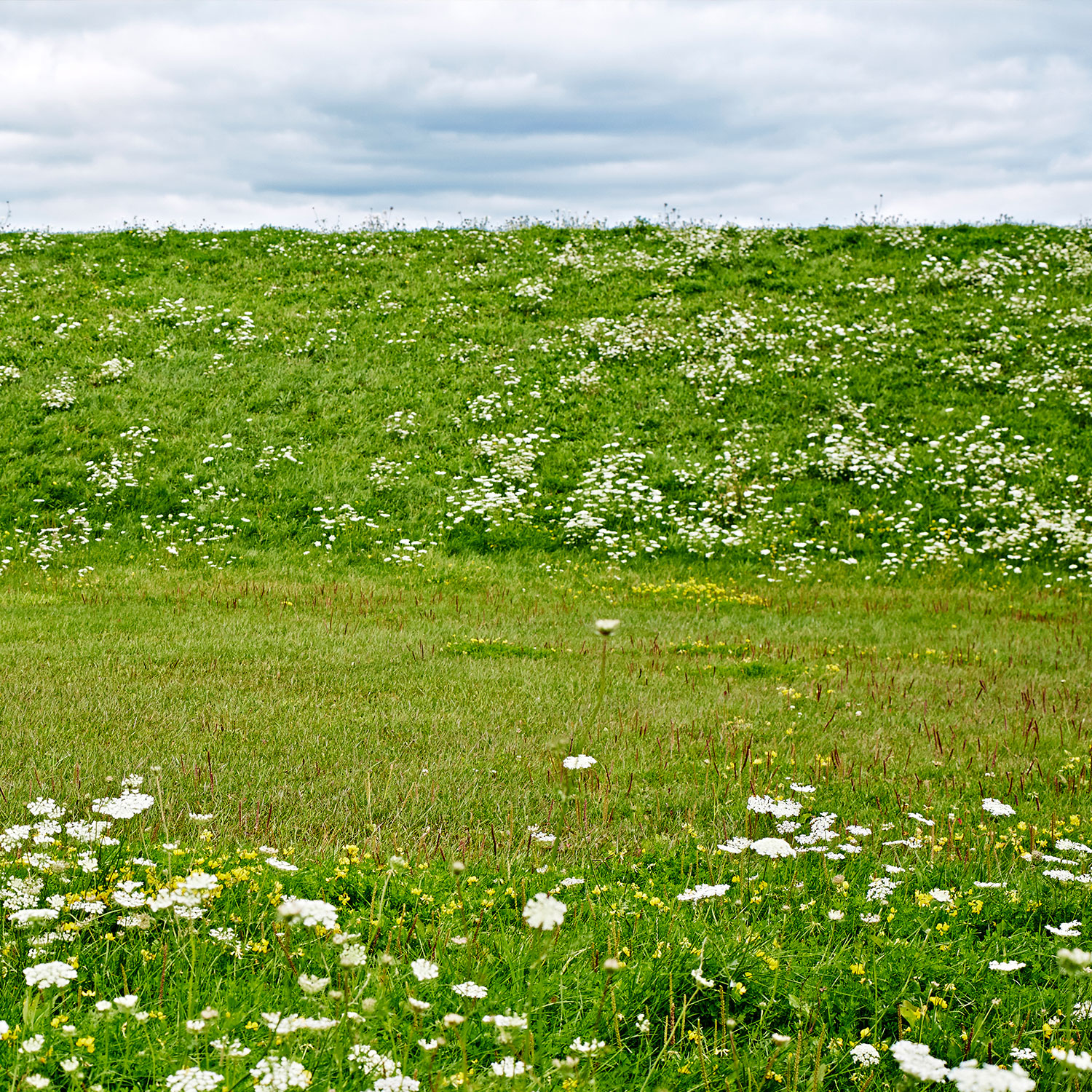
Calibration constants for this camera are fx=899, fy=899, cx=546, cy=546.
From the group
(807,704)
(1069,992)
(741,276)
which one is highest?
(741,276)

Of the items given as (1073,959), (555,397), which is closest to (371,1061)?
(1073,959)

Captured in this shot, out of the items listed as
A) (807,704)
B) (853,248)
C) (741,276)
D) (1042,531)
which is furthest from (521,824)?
(853,248)

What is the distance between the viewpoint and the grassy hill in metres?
16.9

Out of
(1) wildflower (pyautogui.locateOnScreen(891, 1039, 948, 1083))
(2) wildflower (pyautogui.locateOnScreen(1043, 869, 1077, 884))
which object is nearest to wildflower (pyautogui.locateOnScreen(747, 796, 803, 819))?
(2) wildflower (pyautogui.locateOnScreen(1043, 869, 1077, 884))

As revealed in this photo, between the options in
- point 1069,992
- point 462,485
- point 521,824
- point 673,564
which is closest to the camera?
point 1069,992

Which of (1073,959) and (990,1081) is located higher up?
(1073,959)

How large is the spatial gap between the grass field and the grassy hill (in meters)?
0.13

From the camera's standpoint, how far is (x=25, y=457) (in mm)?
18562

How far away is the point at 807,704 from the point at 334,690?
4564 mm

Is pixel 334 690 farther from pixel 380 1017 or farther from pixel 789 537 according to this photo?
pixel 789 537

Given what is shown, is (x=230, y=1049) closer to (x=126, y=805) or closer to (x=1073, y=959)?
(x=126, y=805)

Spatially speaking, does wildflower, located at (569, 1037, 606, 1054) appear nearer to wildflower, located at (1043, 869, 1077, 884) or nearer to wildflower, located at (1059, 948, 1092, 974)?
wildflower, located at (1059, 948, 1092, 974)

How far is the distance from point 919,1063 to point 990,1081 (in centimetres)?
29

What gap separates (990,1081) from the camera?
2.05 m
